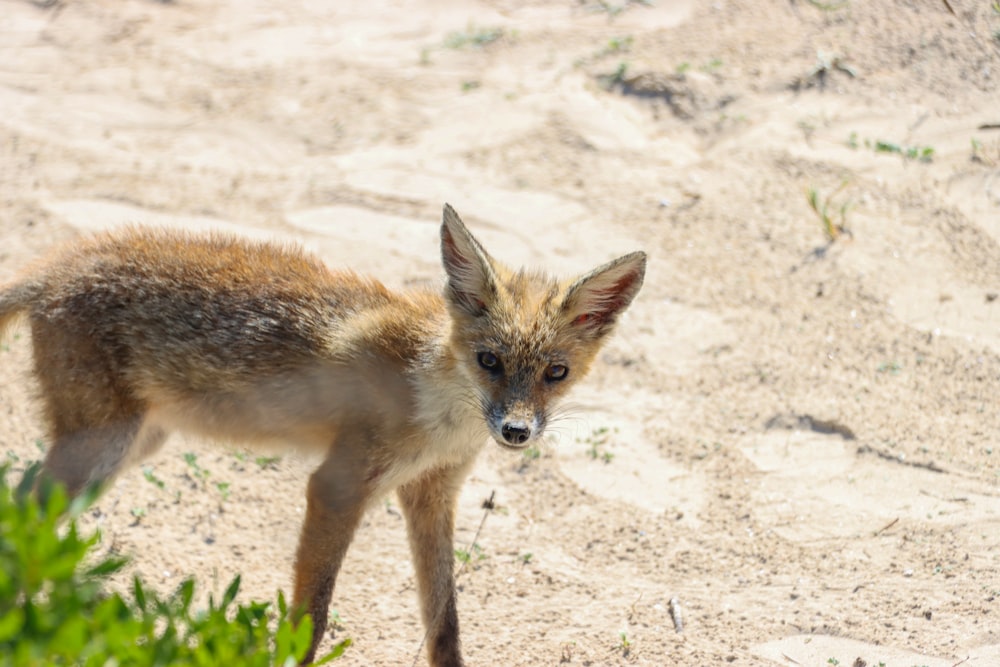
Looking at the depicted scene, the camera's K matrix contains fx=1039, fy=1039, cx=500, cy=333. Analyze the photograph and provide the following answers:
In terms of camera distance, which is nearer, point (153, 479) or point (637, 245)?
point (153, 479)

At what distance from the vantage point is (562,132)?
28.4 feet

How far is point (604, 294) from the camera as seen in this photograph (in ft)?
16.5

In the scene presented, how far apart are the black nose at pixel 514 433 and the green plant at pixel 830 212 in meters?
3.77

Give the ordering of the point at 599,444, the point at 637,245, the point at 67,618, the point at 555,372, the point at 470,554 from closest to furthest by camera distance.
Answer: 1. the point at 67,618
2. the point at 555,372
3. the point at 470,554
4. the point at 599,444
5. the point at 637,245

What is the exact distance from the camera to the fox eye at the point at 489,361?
4.81 metres

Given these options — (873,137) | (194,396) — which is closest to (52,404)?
(194,396)

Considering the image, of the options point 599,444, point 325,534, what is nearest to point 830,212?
point 599,444

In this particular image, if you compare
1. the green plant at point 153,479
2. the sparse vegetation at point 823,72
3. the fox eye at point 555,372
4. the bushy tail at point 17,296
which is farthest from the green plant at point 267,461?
the sparse vegetation at point 823,72

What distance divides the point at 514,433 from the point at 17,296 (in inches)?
94.2

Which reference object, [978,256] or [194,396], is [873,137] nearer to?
[978,256]

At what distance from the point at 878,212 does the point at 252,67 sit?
566cm

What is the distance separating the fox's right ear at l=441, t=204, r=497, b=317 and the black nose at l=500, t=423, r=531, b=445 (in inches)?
26.4

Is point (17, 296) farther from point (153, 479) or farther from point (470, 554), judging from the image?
point (470, 554)

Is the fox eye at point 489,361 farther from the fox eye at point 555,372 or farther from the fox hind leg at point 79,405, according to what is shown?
the fox hind leg at point 79,405
